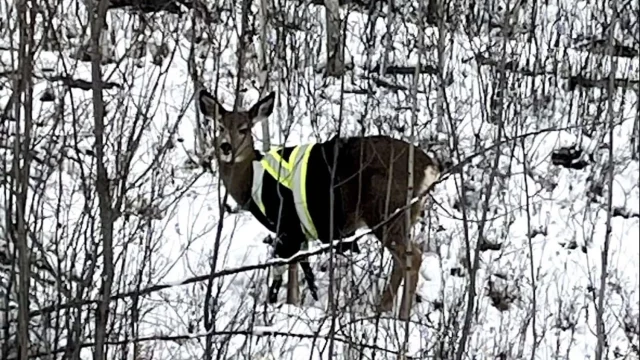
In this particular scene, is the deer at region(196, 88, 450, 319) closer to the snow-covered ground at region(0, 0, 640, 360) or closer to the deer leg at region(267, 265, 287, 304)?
the deer leg at region(267, 265, 287, 304)

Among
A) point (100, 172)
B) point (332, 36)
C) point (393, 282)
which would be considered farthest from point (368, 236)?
point (332, 36)

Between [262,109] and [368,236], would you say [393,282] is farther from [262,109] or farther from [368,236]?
[262,109]

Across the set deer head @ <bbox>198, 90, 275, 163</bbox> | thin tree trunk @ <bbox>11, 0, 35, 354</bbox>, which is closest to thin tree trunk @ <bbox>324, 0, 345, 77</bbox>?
deer head @ <bbox>198, 90, 275, 163</bbox>

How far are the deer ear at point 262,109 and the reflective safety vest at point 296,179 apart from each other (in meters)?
0.31

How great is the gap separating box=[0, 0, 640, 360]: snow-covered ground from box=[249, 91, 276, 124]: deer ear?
1.43ft

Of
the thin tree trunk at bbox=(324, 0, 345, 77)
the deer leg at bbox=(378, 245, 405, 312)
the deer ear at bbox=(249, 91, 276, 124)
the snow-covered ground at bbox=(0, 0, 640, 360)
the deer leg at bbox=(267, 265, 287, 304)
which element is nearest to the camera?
the snow-covered ground at bbox=(0, 0, 640, 360)

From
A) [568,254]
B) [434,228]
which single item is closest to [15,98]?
[434,228]

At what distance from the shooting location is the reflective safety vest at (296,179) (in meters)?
5.89

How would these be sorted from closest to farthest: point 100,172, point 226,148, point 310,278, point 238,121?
point 100,172, point 238,121, point 226,148, point 310,278

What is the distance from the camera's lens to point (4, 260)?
362 cm

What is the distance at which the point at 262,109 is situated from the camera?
21.3 ft

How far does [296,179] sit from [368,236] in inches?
23.6

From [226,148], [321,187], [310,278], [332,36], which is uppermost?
[332,36]

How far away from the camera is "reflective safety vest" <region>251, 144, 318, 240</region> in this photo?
5887 millimetres
